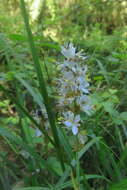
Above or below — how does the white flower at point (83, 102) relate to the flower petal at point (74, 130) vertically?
above

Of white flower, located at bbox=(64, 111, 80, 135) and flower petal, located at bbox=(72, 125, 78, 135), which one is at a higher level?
white flower, located at bbox=(64, 111, 80, 135)

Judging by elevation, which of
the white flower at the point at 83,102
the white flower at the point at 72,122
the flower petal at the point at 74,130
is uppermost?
the white flower at the point at 83,102

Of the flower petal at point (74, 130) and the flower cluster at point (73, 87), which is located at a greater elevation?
the flower cluster at point (73, 87)

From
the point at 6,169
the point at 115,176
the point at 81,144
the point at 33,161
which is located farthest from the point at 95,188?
the point at 81,144

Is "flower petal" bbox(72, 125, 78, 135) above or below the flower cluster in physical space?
below

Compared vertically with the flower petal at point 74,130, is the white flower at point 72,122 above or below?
above

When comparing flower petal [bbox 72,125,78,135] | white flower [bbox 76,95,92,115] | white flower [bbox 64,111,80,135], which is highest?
white flower [bbox 76,95,92,115]

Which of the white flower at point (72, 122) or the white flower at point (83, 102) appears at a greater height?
the white flower at point (83, 102)
